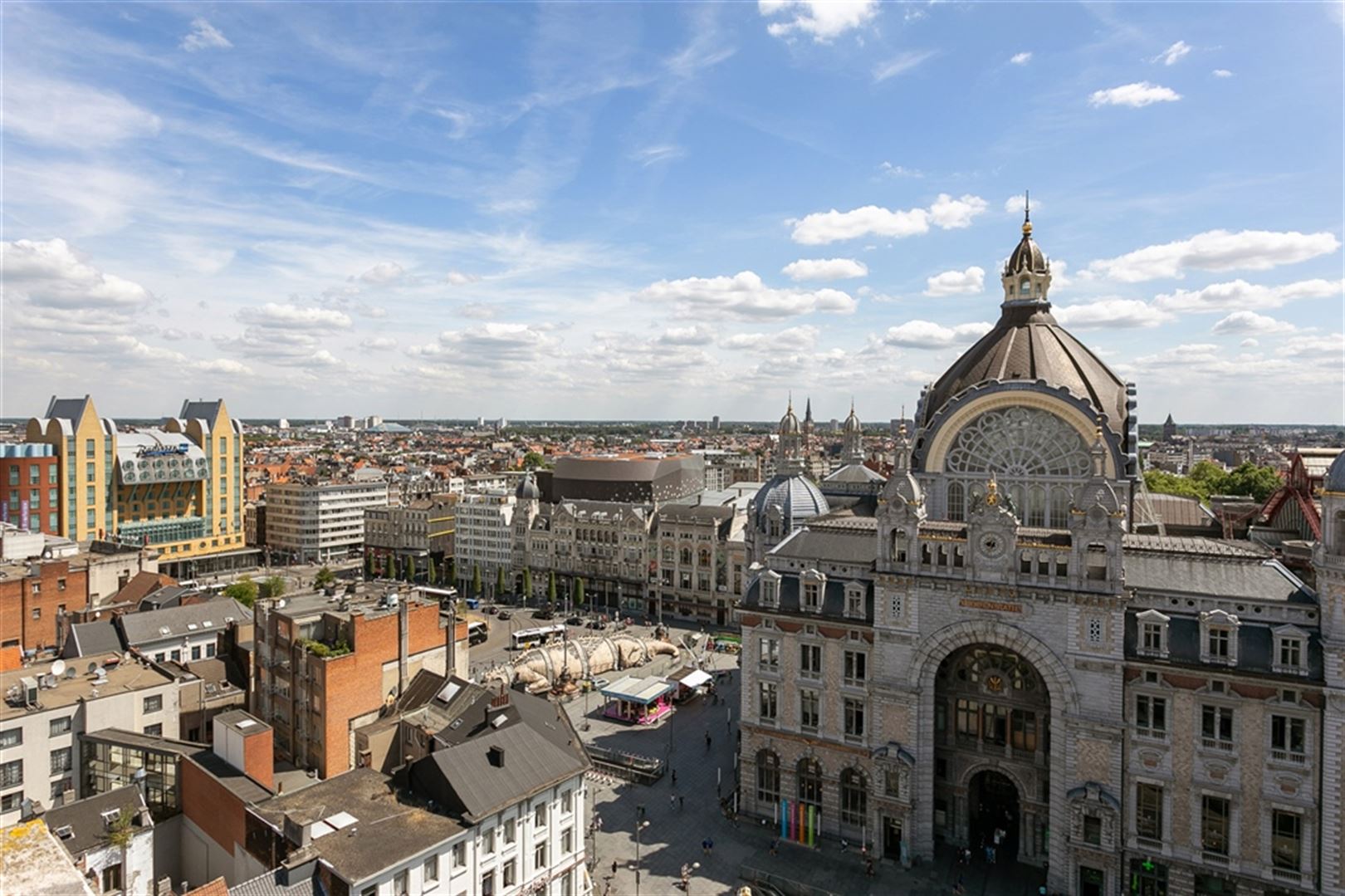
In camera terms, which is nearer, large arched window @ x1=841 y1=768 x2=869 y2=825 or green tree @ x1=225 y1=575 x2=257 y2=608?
large arched window @ x1=841 y1=768 x2=869 y2=825

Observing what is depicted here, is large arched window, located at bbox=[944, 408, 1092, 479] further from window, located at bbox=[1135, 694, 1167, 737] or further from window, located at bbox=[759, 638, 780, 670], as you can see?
window, located at bbox=[759, 638, 780, 670]

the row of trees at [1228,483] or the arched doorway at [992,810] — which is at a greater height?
the row of trees at [1228,483]

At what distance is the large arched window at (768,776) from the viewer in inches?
2242

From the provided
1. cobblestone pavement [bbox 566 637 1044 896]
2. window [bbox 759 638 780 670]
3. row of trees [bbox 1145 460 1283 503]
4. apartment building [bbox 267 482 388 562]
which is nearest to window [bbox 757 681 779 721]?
window [bbox 759 638 780 670]

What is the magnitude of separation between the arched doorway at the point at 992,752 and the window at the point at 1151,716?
16.5 feet

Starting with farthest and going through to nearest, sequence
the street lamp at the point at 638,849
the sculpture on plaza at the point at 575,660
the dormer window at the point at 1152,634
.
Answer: the sculpture on plaza at the point at 575,660 → the street lamp at the point at 638,849 → the dormer window at the point at 1152,634

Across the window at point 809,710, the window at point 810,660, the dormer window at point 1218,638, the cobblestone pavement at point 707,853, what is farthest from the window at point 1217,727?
the window at point 809,710

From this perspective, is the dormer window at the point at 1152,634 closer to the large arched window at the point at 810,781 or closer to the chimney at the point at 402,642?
the large arched window at the point at 810,781

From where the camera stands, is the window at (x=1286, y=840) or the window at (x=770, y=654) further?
the window at (x=770, y=654)

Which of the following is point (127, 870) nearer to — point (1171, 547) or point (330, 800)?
point (330, 800)

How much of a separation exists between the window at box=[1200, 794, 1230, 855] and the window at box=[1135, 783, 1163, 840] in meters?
1.96

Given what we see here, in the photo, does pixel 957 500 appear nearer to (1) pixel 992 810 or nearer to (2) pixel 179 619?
(1) pixel 992 810

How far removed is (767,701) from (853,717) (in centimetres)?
616

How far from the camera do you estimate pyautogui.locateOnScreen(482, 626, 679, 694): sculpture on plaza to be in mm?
84125
